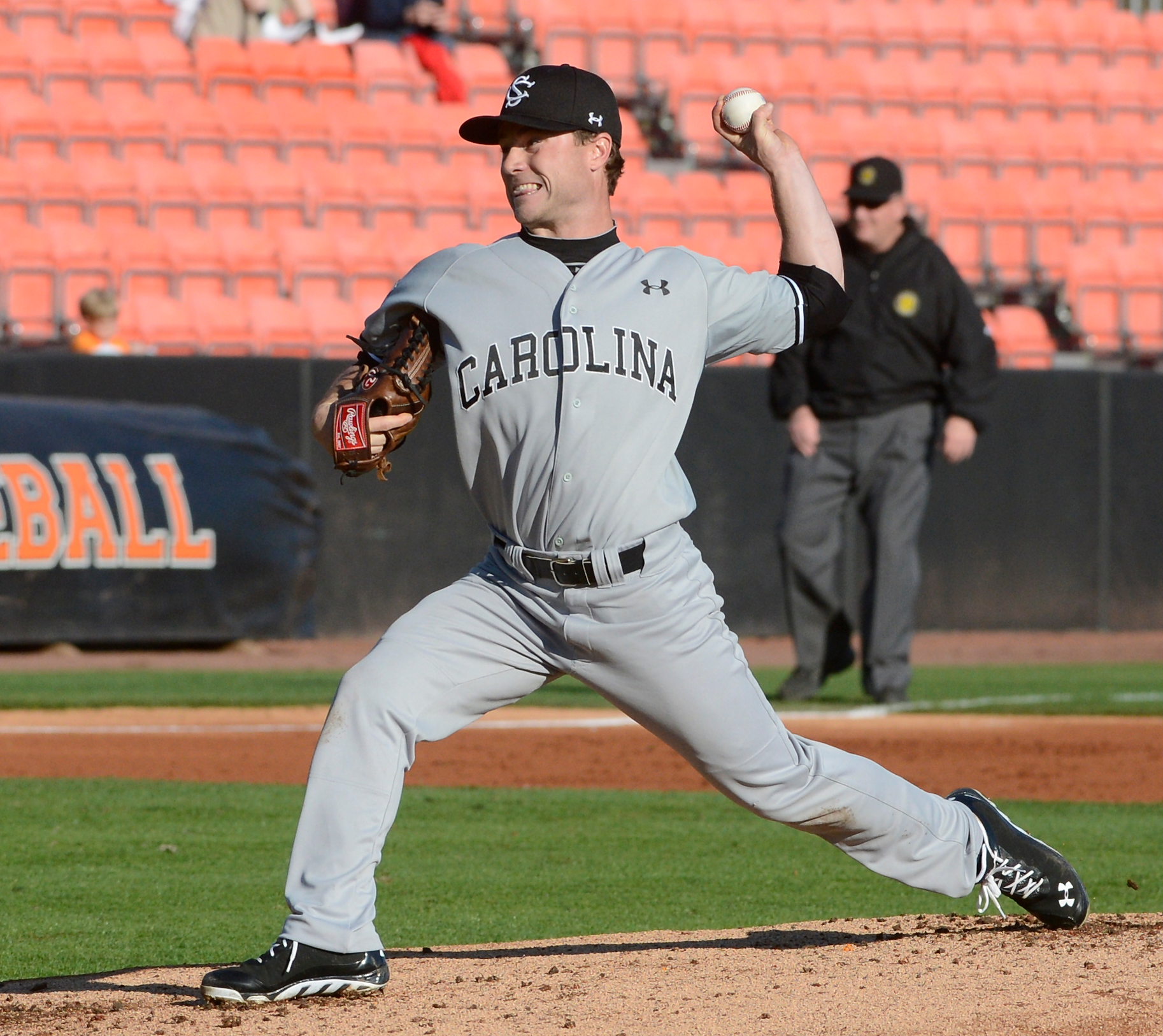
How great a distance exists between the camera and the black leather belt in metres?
3.28

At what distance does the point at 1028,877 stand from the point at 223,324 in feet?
33.6

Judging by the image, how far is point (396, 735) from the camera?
3.28m

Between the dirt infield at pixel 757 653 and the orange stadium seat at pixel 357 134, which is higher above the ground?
the orange stadium seat at pixel 357 134

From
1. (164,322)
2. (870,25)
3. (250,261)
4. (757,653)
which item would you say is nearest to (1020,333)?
(870,25)

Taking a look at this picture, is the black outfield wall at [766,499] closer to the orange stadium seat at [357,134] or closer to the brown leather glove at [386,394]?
the orange stadium seat at [357,134]

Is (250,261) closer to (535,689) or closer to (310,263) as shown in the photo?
(310,263)

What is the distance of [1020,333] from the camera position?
15641 millimetres

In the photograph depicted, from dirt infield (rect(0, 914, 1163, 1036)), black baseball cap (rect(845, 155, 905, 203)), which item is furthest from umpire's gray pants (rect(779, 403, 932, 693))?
dirt infield (rect(0, 914, 1163, 1036))

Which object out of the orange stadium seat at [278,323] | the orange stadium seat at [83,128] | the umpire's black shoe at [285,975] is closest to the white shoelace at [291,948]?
the umpire's black shoe at [285,975]

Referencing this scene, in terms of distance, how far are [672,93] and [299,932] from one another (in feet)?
49.1

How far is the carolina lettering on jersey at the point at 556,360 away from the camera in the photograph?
3.27 metres

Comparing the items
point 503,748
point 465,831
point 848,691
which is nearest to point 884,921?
point 465,831

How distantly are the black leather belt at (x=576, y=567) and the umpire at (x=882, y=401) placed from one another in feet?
15.5

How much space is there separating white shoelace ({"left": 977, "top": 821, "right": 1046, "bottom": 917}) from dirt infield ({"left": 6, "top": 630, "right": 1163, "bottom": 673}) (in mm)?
6768
